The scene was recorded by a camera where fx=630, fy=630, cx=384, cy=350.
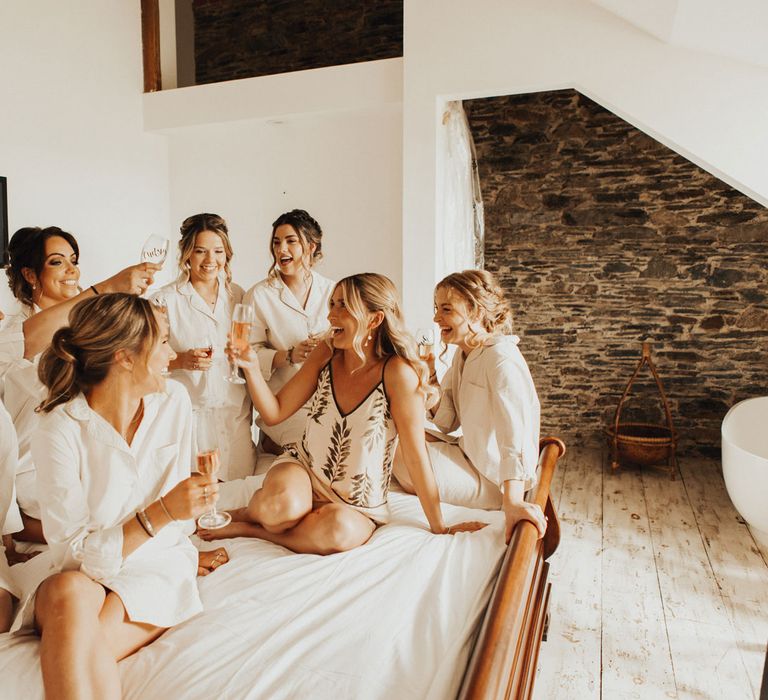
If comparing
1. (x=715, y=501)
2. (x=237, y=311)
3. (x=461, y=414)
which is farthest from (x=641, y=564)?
(x=237, y=311)

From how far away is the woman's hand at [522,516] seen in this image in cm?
179

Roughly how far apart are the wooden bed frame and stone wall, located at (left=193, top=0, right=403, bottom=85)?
4.35 metres

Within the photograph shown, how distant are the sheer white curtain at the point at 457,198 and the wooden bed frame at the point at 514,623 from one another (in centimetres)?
187

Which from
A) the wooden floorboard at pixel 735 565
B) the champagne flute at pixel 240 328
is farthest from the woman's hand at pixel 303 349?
the wooden floorboard at pixel 735 565

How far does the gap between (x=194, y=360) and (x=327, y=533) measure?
0.90 meters

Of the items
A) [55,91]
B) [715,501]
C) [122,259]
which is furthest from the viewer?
[122,259]

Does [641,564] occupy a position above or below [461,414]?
below

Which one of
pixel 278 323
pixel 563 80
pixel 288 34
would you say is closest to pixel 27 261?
pixel 278 323

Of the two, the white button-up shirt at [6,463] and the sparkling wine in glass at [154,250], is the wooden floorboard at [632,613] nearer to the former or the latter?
the white button-up shirt at [6,463]

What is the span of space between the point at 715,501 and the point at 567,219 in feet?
7.81

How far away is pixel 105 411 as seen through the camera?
1.61 m

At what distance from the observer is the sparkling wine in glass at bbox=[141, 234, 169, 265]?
212 cm

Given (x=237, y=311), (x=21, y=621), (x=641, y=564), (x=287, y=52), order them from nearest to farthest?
(x=21, y=621)
(x=237, y=311)
(x=641, y=564)
(x=287, y=52)

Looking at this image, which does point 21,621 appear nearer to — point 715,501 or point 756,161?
point 756,161
